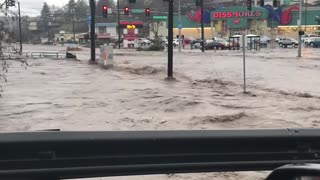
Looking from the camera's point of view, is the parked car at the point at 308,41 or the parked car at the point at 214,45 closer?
the parked car at the point at 214,45

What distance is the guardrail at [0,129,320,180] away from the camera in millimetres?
4113

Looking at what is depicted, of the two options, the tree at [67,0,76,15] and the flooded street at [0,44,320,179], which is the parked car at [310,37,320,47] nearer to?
the flooded street at [0,44,320,179]

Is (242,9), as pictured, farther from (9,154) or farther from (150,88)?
(9,154)

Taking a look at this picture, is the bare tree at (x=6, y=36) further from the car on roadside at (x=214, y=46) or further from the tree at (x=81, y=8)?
the tree at (x=81, y=8)

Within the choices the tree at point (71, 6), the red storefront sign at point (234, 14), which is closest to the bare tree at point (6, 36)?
the red storefront sign at point (234, 14)

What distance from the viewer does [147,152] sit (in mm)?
4336

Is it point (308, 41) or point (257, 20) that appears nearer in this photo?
point (308, 41)

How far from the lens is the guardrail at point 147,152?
4113mm

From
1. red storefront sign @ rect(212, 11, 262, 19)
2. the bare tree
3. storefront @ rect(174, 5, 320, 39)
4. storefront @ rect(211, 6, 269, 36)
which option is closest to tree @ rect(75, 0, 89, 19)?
storefront @ rect(174, 5, 320, 39)

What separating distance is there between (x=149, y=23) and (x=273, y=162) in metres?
→ 135

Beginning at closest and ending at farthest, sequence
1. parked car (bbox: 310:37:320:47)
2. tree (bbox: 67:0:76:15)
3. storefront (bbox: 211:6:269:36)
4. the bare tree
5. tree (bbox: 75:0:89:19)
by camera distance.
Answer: the bare tree, parked car (bbox: 310:37:320:47), storefront (bbox: 211:6:269:36), tree (bbox: 67:0:76:15), tree (bbox: 75:0:89:19)

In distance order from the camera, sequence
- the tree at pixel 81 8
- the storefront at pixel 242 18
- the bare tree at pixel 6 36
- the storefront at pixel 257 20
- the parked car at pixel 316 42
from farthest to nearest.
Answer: the tree at pixel 81 8, the storefront at pixel 257 20, the storefront at pixel 242 18, the parked car at pixel 316 42, the bare tree at pixel 6 36

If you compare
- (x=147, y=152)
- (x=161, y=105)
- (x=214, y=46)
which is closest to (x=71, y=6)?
(x=214, y=46)

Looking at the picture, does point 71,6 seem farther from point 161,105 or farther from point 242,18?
point 161,105
